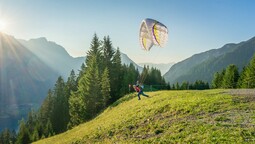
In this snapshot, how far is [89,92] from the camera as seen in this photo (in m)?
61.0

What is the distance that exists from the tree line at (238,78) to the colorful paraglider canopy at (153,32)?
57.4 meters

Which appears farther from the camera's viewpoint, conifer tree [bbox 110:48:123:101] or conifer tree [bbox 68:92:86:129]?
conifer tree [bbox 110:48:123:101]

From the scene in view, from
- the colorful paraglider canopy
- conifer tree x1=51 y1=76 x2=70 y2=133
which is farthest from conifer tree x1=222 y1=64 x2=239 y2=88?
the colorful paraglider canopy

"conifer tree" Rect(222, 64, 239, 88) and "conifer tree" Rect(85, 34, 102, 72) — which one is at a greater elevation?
"conifer tree" Rect(85, 34, 102, 72)

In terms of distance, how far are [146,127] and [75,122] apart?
160 ft

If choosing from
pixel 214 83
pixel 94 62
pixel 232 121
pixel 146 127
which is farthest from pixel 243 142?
pixel 214 83

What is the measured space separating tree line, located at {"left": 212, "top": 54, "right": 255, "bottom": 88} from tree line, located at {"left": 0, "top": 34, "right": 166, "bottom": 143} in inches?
968

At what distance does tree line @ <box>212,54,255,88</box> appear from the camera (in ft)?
262

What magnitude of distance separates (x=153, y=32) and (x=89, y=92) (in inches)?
1416

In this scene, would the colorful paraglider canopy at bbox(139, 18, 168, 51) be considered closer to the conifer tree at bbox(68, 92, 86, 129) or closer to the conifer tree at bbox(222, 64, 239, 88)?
the conifer tree at bbox(68, 92, 86, 129)

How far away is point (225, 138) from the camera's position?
1525 centimetres

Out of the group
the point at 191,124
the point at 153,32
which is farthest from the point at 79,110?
the point at 191,124

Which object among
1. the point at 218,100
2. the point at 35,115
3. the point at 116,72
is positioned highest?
the point at 116,72

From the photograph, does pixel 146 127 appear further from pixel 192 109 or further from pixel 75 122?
pixel 75 122
